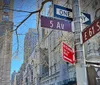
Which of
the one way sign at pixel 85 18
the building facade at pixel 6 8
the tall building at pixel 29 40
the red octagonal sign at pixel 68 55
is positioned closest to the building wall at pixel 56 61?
the tall building at pixel 29 40

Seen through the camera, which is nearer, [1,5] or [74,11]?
[74,11]

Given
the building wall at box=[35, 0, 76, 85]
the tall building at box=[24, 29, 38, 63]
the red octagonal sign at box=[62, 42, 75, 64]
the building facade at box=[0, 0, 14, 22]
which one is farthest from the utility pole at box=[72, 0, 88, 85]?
the building wall at box=[35, 0, 76, 85]

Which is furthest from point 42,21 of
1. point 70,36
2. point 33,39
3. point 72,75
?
point 72,75

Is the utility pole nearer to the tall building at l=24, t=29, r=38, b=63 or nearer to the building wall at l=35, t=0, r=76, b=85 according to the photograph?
the tall building at l=24, t=29, r=38, b=63

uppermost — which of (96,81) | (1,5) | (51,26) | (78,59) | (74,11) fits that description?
(1,5)

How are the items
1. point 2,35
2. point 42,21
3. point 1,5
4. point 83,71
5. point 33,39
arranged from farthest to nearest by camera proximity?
point 33,39
point 2,35
point 1,5
point 42,21
point 83,71

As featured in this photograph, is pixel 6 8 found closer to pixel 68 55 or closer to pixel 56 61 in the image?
pixel 68 55

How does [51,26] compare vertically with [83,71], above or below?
above

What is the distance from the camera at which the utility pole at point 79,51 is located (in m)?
4.23

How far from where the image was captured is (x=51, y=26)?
182 inches

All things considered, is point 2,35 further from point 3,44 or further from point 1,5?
point 1,5

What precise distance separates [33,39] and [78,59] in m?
4.55

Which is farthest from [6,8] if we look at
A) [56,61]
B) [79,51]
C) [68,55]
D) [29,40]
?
[56,61]

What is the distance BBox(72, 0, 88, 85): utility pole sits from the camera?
166 inches
